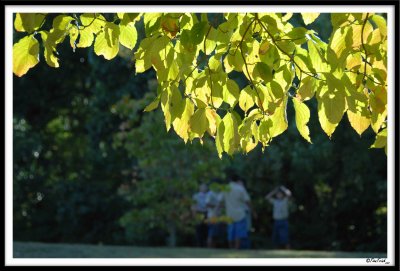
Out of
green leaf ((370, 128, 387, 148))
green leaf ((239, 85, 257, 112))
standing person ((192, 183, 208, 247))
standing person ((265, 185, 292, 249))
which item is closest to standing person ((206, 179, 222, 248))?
standing person ((192, 183, 208, 247))

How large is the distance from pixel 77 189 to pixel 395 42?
18249mm

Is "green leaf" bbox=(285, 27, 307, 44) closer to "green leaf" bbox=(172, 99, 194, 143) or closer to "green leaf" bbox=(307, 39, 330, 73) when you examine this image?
"green leaf" bbox=(307, 39, 330, 73)

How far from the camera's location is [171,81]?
12.2 feet

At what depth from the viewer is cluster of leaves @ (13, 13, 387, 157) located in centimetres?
360

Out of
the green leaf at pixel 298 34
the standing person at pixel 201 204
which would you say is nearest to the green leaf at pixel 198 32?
the green leaf at pixel 298 34

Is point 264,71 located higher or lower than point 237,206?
higher

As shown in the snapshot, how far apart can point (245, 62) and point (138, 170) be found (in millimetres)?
16660


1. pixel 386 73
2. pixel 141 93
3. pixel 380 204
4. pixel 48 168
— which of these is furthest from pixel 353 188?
pixel 386 73

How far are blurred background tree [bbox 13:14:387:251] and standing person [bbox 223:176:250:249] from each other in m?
1.18

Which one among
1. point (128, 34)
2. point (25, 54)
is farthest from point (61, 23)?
point (128, 34)

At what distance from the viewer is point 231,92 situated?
3.83 meters

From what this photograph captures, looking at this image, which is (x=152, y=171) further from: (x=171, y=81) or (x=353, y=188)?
(x=171, y=81)

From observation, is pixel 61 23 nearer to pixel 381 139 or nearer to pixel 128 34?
pixel 128 34

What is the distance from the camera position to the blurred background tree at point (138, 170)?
16766mm
